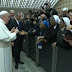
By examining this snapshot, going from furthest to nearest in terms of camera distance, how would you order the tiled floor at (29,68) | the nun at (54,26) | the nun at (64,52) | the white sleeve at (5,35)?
1. the tiled floor at (29,68)
2. the nun at (54,26)
3. the nun at (64,52)
4. the white sleeve at (5,35)

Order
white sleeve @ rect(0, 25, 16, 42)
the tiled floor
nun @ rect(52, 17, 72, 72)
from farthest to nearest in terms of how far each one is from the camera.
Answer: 1. the tiled floor
2. nun @ rect(52, 17, 72, 72)
3. white sleeve @ rect(0, 25, 16, 42)

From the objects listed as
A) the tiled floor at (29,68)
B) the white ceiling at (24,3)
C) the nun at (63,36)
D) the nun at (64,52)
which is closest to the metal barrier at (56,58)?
the nun at (64,52)

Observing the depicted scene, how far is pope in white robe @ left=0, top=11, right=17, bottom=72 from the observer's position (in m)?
2.74

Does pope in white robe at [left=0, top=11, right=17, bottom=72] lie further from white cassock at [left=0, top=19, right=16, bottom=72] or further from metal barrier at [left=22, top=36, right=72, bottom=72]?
metal barrier at [left=22, top=36, right=72, bottom=72]

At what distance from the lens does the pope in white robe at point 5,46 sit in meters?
2.74

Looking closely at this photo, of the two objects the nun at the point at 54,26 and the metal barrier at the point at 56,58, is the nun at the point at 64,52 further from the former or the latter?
the nun at the point at 54,26

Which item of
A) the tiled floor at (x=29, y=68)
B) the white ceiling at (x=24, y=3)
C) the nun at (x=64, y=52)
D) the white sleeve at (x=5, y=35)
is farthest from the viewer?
the white ceiling at (x=24, y=3)

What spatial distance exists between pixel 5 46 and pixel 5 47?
0.8 inches

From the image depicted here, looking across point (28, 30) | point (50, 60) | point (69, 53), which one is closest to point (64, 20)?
point (69, 53)

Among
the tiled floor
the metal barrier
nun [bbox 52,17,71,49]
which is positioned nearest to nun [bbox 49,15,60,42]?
the metal barrier

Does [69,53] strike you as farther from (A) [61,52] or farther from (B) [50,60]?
(B) [50,60]

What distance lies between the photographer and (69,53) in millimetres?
2848

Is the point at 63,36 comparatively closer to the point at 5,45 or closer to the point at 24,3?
the point at 5,45

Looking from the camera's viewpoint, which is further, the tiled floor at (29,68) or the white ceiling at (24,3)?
the white ceiling at (24,3)
